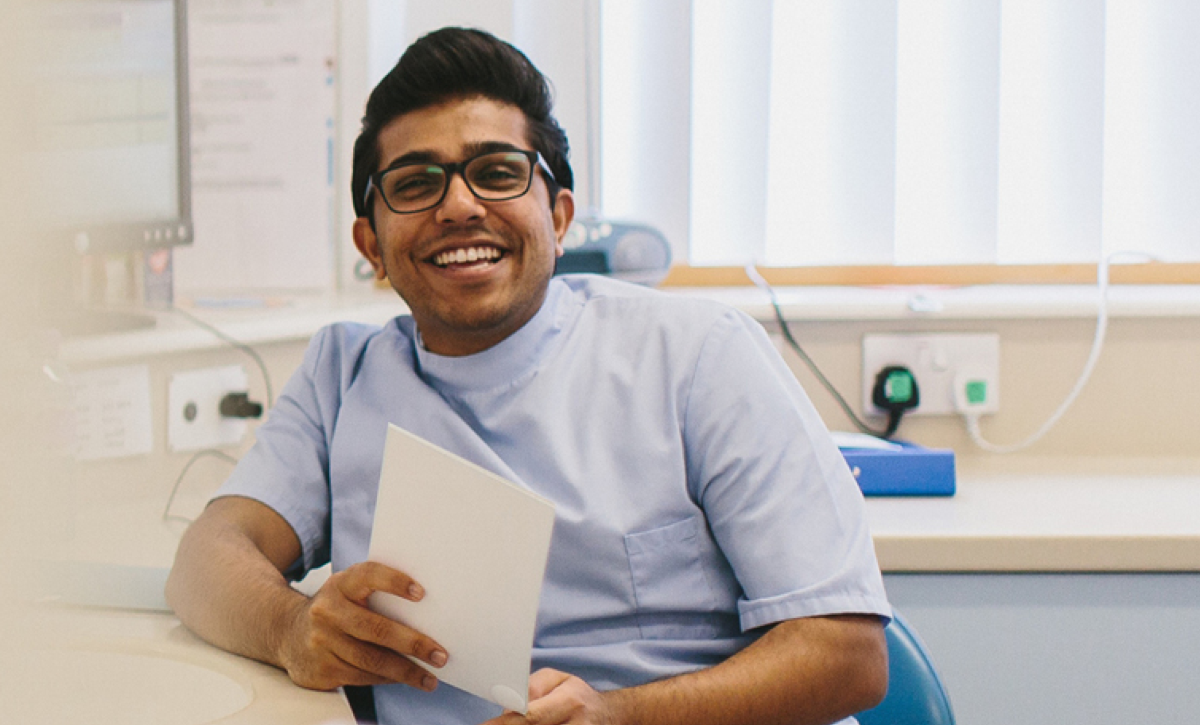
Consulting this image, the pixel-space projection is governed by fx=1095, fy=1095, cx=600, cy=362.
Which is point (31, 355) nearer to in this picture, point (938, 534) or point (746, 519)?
point (746, 519)

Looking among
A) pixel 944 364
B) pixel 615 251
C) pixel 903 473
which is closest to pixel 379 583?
pixel 903 473

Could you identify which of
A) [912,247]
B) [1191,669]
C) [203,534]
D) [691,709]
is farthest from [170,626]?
[912,247]

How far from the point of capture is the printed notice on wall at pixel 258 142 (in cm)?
183

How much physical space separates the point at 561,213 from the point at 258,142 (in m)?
0.91

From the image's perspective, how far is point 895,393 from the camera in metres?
1.70

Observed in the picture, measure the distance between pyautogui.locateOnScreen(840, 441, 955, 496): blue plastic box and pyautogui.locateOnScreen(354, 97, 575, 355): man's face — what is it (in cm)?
61

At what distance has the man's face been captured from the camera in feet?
3.32

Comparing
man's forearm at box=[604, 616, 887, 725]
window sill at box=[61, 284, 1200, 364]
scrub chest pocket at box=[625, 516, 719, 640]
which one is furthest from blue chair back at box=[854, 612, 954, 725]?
window sill at box=[61, 284, 1200, 364]

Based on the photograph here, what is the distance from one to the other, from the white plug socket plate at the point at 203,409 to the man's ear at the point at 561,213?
2.02 ft

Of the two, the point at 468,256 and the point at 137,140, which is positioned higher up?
the point at 137,140

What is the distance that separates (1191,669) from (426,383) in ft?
3.01

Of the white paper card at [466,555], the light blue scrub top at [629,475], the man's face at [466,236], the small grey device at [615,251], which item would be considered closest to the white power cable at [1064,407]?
the small grey device at [615,251]

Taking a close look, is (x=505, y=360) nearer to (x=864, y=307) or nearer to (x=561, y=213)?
(x=561, y=213)

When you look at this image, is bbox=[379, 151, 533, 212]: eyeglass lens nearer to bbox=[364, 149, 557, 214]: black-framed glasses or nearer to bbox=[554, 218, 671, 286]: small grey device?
bbox=[364, 149, 557, 214]: black-framed glasses
